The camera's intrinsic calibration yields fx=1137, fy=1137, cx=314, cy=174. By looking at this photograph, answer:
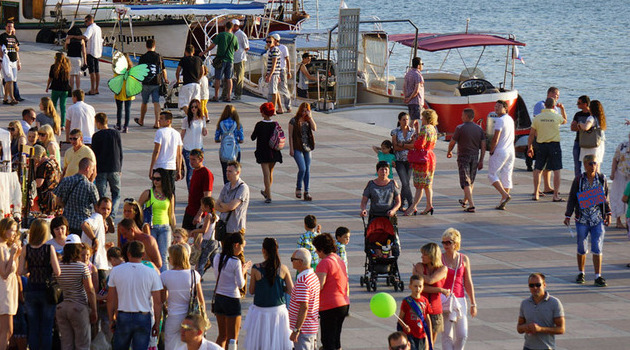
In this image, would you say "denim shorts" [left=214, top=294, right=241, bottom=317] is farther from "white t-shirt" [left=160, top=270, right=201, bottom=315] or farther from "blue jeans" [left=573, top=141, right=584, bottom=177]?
"blue jeans" [left=573, top=141, right=584, bottom=177]

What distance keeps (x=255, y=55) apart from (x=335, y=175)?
1221 cm

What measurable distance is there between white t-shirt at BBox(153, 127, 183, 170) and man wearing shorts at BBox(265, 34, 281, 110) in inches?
320

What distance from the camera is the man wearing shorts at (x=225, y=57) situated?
24.2m

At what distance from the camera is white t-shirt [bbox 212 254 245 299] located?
10.8m

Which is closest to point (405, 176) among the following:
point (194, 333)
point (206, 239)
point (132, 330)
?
point (206, 239)

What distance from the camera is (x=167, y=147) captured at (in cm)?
1562

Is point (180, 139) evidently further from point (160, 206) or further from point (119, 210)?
point (160, 206)

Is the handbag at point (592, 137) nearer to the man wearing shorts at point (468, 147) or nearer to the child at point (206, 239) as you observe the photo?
the man wearing shorts at point (468, 147)

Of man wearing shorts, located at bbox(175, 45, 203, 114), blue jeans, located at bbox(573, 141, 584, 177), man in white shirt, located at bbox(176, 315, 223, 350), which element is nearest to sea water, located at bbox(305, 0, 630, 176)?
man wearing shorts, located at bbox(175, 45, 203, 114)

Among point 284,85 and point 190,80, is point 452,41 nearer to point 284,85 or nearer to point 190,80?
point 284,85

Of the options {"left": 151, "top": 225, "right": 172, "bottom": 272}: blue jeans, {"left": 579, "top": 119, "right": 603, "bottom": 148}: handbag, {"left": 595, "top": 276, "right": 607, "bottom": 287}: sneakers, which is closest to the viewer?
{"left": 151, "top": 225, "right": 172, "bottom": 272}: blue jeans

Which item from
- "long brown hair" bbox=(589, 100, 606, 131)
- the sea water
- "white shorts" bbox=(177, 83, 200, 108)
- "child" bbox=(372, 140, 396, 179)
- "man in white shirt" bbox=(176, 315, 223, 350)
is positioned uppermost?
"long brown hair" bbox=(589, 100, 606, 131)

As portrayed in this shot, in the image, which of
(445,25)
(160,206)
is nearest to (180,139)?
(160,206)

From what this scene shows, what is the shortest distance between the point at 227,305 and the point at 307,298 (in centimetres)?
92
